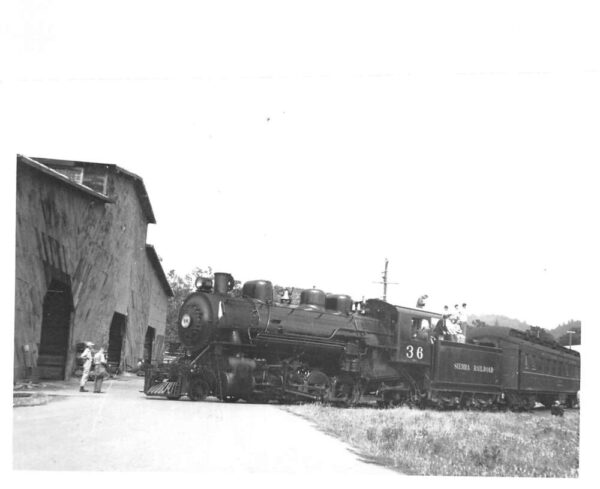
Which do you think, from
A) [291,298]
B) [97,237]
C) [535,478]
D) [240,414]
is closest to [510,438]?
[535,478]

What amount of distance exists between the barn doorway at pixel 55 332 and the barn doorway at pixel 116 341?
18.3 ft

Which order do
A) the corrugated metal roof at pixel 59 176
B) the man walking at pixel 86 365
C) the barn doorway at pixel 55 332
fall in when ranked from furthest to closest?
the barn doorway at pixel 55 332 → the man walking at pixel 86 365 → the corrugated metal roof at pixel 59 176

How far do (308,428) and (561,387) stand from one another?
550 inches

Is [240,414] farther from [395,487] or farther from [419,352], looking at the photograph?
[419,352]

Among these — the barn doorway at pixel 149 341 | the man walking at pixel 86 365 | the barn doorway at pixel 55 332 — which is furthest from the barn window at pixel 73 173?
the barn doorway at pixel 149 341

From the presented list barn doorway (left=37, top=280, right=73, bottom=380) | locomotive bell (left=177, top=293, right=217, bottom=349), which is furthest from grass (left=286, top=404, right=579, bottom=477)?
barn doorway (left=37, top=280, right=73, bottom=380)

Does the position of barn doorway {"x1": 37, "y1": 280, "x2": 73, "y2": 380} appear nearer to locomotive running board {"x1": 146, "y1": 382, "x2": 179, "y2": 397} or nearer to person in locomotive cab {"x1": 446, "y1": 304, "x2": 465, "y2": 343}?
locomotive running board {"x1": 146, "y1": 382, "x2": 179, "y2": 397}

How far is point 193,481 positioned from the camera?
8508 mm

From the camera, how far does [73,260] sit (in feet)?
49.5

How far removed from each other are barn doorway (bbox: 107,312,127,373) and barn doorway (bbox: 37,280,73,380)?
5583 millimetres

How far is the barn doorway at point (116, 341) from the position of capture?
21578mm

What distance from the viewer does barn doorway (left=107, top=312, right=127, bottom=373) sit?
21.6 meters

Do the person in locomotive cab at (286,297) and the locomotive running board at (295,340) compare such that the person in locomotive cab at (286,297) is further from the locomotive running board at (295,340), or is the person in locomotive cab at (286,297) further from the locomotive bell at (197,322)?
the locomotive bell at (197,322)

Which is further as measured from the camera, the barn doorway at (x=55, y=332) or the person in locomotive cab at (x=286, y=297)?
the person in locomotive cab at (x=286, y=297)
